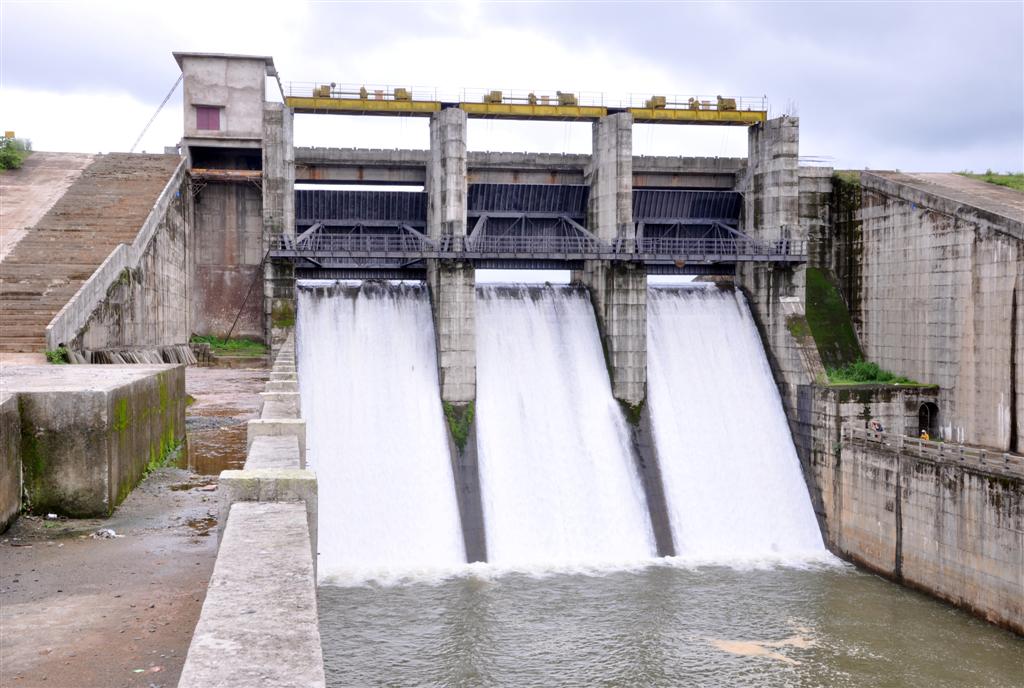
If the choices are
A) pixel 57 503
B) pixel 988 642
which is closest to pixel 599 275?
pixel 988 642

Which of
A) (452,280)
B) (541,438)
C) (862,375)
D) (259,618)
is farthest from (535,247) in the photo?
(259,618)

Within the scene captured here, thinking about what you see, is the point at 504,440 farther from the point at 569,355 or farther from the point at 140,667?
the point at 140,667

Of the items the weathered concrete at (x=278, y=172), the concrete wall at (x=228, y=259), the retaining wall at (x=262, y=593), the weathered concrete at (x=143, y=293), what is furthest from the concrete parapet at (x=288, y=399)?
the concrete wall at (x=228, y=259)

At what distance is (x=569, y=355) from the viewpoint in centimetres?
3450

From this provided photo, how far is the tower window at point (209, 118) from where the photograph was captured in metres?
41.0

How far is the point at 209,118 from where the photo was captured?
41062mm

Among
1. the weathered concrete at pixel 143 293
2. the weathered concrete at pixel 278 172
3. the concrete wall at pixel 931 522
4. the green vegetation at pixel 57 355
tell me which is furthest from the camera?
the weathered concrete at pixel 278 172

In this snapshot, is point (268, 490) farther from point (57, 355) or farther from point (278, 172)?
point (278, 172)

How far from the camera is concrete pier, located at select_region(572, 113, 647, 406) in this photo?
33719mm

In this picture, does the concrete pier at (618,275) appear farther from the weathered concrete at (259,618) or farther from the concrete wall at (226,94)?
the weathered concrete at (259,618)

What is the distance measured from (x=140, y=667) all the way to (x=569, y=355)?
95.0ft

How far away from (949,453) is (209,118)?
32.7 meters

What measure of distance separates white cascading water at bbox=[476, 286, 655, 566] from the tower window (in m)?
15.1

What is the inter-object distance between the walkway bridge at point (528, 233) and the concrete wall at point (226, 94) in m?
6.85
